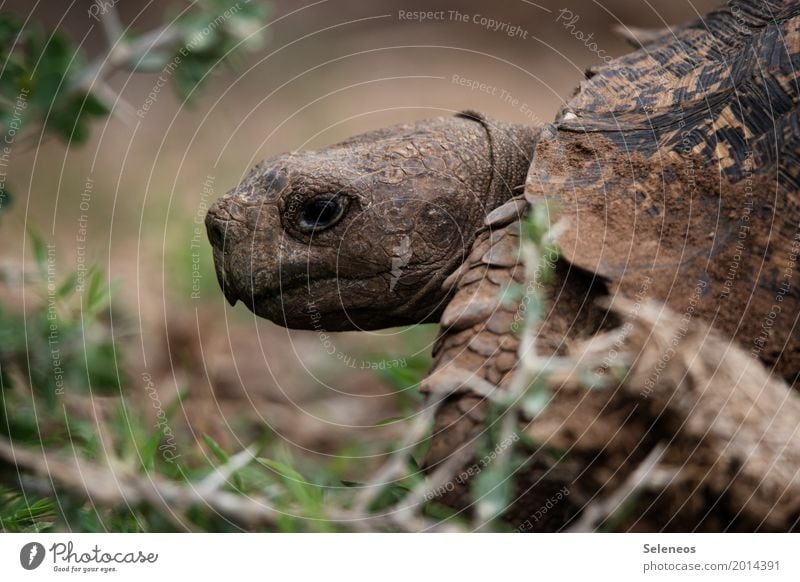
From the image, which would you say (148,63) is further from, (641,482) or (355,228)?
(641,482)

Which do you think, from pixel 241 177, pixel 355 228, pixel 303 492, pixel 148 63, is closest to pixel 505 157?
pixel 355 228

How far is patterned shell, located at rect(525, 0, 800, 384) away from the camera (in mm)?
1844

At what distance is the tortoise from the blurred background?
0.29m

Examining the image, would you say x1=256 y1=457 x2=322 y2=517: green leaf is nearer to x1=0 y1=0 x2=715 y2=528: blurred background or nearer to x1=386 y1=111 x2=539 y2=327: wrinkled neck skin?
x1=0 y1=0 x2=715 y2=528: blurred background

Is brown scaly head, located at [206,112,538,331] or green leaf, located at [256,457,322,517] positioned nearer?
green leaf, located at [256,457,322,517]

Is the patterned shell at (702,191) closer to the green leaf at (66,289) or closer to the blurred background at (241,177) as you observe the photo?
the blurred background at (241,177)

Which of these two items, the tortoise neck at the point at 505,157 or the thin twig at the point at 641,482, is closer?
the thin twig at the point at 641,482

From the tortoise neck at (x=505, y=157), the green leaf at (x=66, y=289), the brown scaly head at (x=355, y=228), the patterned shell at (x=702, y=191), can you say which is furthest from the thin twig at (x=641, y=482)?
the green leaf at (x=66, y=289)

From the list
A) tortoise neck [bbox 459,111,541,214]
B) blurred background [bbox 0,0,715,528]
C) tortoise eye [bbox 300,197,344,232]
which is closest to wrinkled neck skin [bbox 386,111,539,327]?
tortoise neck [bbox 459,111,541,214]

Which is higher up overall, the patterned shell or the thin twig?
the patterned shell

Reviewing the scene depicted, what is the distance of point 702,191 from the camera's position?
1917mm

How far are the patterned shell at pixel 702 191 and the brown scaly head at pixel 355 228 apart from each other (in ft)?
1.03

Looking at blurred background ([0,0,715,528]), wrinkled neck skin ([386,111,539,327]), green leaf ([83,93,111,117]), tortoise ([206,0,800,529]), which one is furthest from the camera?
blurred background ([0,0,715,528])

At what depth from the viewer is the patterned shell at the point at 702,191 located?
184cm
